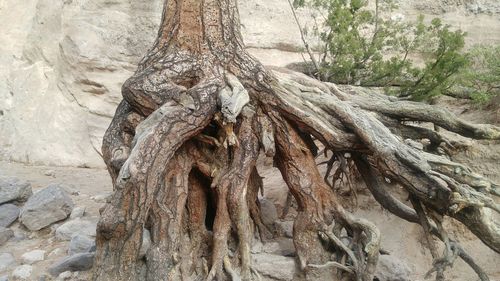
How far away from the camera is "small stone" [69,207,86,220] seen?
179 inches

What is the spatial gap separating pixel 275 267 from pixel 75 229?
2.09m

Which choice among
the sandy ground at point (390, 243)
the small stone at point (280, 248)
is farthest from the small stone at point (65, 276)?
the small stone at point (280, 248)

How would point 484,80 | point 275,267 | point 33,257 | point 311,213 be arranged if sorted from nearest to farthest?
point 275,267, point 311,213, point 33,257, point 484,80

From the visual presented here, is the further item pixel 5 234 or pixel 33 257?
pixel 5 234

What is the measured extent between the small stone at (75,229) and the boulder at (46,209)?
19 centimetres

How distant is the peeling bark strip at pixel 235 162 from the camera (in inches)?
121

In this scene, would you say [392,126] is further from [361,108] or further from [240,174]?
[240,174]

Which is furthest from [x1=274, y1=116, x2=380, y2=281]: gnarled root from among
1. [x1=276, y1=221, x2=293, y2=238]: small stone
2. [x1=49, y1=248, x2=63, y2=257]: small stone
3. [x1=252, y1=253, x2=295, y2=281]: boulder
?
[x1=49, y1=248, x2=63, y2=257]: small stone

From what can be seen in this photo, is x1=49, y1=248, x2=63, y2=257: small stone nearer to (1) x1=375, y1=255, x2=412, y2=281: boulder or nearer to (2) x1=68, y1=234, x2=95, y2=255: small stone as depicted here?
(2) x1=68, y1=234, x2=95, y2=255: small stone

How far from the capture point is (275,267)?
3.51 m

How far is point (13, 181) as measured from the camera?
4.86m

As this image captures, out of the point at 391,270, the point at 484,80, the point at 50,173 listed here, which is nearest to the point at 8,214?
the point at 50,173

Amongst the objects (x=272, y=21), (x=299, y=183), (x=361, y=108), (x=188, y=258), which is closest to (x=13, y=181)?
(x=188, y=258)

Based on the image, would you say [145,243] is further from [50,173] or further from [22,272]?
[50,173]
